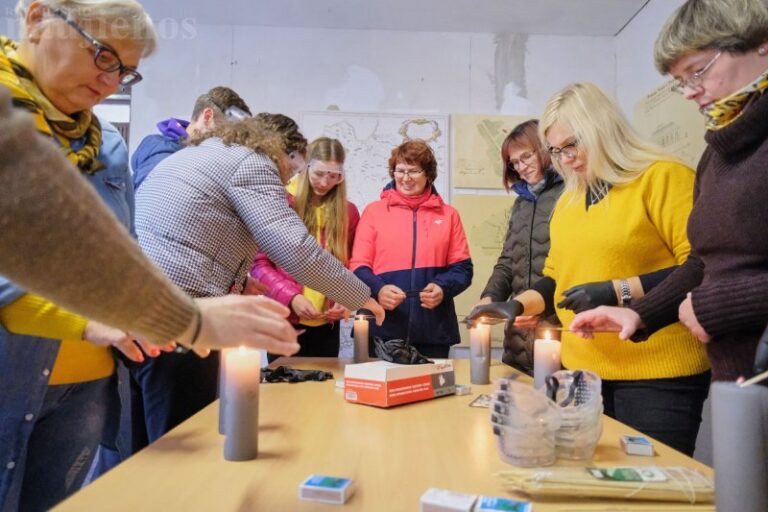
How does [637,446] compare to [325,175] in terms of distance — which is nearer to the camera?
[637,446]

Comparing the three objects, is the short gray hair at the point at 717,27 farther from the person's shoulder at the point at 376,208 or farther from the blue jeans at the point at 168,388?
the person's shoulder at the point at 376,208

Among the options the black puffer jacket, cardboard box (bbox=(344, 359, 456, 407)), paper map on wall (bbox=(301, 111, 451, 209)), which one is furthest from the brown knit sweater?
paper map on wall (bbox=(301, 111, 451, 209))

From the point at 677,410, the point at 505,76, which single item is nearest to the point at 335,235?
the point at 677,410

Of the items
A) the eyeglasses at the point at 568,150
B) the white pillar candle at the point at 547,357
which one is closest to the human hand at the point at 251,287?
the white pillar candle at the point at 547,357

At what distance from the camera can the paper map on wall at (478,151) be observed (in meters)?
3.32

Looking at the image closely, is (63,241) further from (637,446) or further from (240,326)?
(637,446)

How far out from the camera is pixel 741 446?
52cm

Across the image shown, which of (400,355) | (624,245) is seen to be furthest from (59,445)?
(624,245)

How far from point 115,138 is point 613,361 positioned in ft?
4.25

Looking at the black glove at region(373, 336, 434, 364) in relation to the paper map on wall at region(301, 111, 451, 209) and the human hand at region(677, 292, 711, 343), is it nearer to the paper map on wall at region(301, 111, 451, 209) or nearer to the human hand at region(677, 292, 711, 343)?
the human hand at region(677, 292, 711, 343)

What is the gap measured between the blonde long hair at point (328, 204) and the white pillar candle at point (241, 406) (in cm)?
148

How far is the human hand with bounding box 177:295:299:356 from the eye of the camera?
64 cm

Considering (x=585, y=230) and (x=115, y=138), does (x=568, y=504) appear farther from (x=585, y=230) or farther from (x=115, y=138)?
(x=115, y=138)

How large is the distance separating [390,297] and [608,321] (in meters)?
0.97
